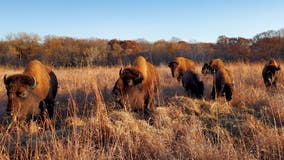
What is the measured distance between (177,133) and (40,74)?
5.05 m

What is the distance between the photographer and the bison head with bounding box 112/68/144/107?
7.32 meters

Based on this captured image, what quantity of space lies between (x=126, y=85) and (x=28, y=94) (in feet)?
7.71

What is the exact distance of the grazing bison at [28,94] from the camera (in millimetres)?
6988

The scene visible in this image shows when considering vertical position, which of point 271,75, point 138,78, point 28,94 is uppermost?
point 138,78

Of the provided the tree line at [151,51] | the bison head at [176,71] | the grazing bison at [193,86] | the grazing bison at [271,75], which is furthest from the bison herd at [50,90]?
the tree line at [151,51]

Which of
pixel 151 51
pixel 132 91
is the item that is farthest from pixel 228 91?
pixel 151 51

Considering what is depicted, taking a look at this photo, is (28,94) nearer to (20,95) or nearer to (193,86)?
(20,95)

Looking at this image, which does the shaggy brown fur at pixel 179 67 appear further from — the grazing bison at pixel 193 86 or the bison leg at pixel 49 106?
the bison leg at pixel 49 106

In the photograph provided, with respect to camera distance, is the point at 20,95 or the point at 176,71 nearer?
the point at 20,95

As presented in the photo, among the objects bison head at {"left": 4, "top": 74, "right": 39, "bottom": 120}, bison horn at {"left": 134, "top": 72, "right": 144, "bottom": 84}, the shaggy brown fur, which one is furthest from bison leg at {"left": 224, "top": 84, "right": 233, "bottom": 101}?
bison head at {"left": 4, "top": 74, "right": 39, "bottom": 120}

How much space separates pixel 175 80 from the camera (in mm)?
16031

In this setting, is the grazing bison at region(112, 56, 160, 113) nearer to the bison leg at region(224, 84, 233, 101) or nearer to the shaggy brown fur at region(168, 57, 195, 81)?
the bison leg at region(224, 84, 233, 101)

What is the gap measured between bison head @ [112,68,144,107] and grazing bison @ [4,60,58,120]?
1.76 meters

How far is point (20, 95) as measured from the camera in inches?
278
